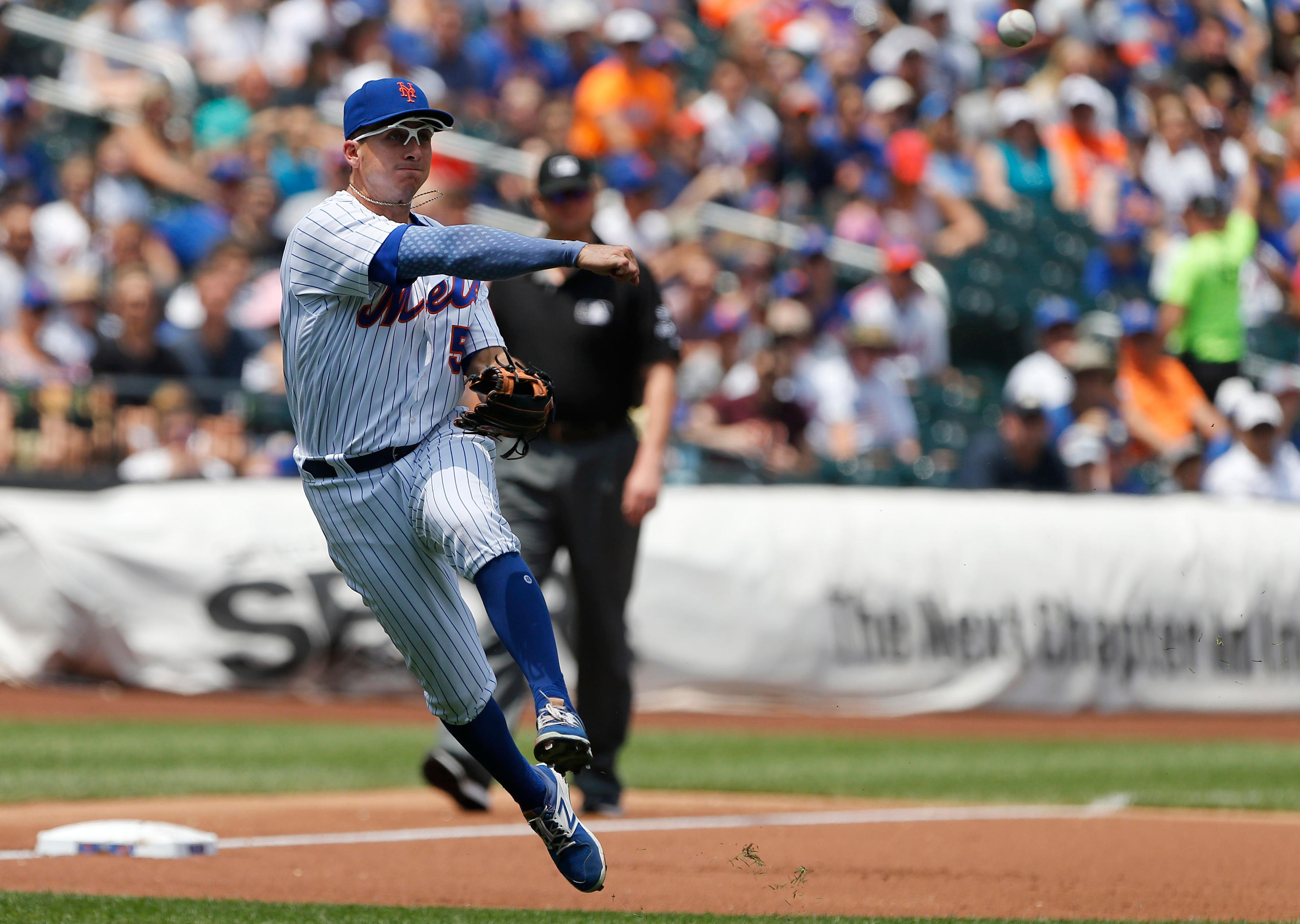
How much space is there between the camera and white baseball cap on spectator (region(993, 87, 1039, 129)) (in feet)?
49.5

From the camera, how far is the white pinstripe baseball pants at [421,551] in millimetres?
4633

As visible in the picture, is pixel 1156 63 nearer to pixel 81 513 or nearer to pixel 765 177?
pixel 765 177

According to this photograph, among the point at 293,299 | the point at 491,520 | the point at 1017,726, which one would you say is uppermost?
the point at 293,299

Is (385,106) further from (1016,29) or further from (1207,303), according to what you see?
(1207,303)

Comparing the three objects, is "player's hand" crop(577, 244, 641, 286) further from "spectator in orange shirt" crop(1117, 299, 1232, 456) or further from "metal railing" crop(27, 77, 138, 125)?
"metal railing" crop(27, 77, 138, 125)

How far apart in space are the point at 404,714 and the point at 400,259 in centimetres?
680

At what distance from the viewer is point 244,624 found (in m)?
10.7

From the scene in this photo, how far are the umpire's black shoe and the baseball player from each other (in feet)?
6.87

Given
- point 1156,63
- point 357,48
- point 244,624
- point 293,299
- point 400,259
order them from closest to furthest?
point 400,259 < point 293,299 < point 244,624 < point 357,48 < point 1156,63

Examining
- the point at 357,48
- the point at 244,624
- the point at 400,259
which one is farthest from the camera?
the point at 357,48

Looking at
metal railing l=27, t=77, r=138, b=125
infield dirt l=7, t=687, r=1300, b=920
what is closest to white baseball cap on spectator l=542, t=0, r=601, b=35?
metal railing l=27, t=77, r=138, b=125

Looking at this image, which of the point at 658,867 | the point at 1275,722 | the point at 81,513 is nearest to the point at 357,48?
the point at 81,513

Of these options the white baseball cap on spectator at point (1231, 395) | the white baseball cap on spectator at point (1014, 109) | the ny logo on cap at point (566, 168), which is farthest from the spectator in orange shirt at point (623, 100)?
the ny logo on cap at point (566, 168)

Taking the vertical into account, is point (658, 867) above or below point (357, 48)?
below
